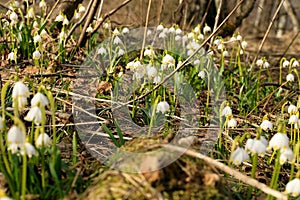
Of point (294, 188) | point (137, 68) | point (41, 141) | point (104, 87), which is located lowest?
point (294, 188)

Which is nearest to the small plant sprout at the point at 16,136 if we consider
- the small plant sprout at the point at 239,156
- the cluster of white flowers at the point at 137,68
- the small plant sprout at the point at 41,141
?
the small plant sprout at the point at 41,141

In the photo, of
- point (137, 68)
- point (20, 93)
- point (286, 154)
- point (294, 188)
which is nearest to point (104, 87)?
point (137, 68)

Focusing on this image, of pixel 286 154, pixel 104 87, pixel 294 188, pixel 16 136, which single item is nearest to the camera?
pixel 16 136

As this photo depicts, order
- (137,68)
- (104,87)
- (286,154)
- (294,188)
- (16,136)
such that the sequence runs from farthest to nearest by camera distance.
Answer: (104,87) → (137,68) → (286,154) → (294,188) → (16,136)

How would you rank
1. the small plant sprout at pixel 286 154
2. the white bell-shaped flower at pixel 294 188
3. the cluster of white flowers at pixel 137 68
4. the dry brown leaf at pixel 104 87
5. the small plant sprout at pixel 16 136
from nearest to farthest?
the small plant sprout at pixel 16 136, the white bell-shaped flower at pixel 294 188, the small plant sprout at pixel 286 154, the cluster of white flowers at pixel 137 68, the dry brown leaf at pixel 104 87

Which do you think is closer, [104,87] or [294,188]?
[294,188]

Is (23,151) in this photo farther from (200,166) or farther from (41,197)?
(200,166)

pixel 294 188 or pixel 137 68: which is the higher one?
pixel 137 68

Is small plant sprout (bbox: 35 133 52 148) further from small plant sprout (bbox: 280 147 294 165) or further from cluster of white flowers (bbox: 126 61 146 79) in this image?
cluster of white flowers (bbox: 126 61 146 79)

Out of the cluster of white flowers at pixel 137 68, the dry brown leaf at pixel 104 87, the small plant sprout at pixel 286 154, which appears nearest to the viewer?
the small plant sprout at pixel 286 154

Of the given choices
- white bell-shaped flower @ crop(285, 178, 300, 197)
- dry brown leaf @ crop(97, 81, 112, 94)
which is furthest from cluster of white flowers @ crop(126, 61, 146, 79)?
white bell-shaped flower @ crop(285, 178, 300, 197)

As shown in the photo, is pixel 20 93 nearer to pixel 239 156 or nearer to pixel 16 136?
pixel 16 136

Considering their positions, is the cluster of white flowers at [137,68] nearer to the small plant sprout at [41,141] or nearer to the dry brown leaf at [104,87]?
the dry brown leaf at [104,87]
